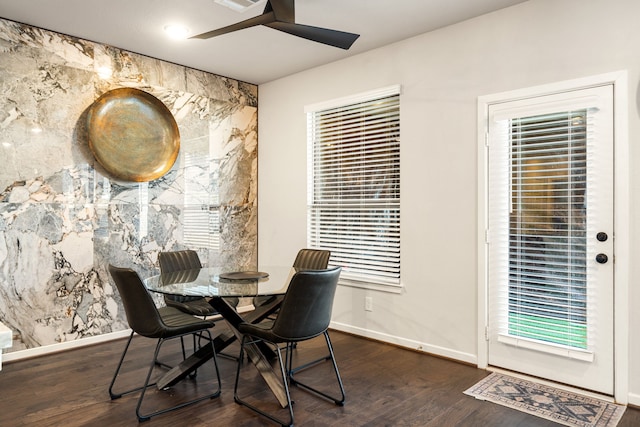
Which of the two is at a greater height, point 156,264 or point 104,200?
point 104,200

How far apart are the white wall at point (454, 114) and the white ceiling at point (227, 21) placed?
0.20m

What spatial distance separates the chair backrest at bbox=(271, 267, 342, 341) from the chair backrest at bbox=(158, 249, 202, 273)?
152cm

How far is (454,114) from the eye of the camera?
142 inches

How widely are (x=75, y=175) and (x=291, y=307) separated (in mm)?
2617

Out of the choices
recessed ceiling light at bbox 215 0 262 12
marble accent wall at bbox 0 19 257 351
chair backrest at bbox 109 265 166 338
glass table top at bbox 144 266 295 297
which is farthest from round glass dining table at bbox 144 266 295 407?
recessed ceiling light at bbox 215 0 262 12

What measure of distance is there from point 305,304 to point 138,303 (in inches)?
38.5

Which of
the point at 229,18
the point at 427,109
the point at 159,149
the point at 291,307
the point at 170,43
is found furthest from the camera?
the point at 159,149

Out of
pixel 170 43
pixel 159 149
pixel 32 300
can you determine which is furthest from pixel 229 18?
pixel 32 300

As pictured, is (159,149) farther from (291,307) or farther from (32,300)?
(291,307)

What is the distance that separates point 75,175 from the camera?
3.93m

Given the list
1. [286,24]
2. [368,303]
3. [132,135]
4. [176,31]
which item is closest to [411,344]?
[368,303]

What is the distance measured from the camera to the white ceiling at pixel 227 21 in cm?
328

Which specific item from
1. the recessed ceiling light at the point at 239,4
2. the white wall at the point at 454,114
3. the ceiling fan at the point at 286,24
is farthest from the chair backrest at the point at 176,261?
the recessed ceiling light at the point at 239,4

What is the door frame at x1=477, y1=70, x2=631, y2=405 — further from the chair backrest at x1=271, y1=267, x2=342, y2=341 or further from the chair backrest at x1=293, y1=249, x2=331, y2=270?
the chair backrest at x1=293, y1=249, x2=331, y2=270
